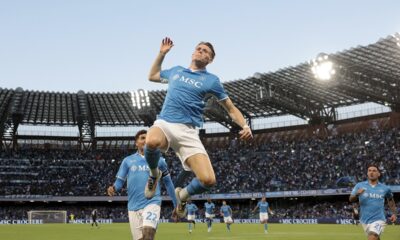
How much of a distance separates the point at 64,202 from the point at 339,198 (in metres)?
39.3

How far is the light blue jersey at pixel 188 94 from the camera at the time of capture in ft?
21.5

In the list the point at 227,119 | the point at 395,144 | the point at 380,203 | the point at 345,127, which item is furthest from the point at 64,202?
the point at 380,203

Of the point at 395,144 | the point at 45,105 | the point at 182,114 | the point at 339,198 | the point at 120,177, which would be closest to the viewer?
the point at 182,114

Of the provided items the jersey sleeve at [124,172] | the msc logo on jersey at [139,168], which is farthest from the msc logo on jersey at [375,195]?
the jersey sleeve at [124,172]

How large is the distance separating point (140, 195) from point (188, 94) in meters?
2.91

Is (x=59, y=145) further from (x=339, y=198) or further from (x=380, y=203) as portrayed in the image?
(x=380, y=203)

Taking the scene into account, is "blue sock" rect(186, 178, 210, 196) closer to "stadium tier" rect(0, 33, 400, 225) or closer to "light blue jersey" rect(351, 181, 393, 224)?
"light blue jersey" rect(351, 181, 393, 224)

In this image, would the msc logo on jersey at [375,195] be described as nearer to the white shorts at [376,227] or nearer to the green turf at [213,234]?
the white shorts at [376,227]

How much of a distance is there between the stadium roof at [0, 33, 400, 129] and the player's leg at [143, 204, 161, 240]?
36.4 metres

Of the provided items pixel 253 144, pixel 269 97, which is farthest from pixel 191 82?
pixel 253 144

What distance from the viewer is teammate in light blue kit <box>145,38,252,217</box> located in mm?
6246

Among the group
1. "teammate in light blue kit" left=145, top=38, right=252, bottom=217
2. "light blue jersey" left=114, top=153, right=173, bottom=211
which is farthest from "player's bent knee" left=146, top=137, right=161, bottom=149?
"light blue jersey" left=114, top=153, right=173, bottom=211

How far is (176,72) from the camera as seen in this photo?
6.92 meters

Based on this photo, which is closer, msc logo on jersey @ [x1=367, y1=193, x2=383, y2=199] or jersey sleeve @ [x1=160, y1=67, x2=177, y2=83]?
jersey sleeve @ [x1=160, y1=67, x2=177, y2=83]
